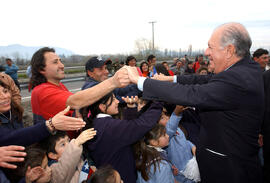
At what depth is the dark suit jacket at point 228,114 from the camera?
58.4 inches

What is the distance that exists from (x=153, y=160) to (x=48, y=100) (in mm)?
1443

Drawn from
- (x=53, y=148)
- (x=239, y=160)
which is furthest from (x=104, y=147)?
(x=239, y=160)

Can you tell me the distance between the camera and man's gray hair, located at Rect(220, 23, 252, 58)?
160 centimetres

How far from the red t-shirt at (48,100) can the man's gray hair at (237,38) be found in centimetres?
181

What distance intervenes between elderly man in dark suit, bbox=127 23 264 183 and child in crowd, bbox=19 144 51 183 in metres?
1.25

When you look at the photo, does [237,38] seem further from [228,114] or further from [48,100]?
[48,100]

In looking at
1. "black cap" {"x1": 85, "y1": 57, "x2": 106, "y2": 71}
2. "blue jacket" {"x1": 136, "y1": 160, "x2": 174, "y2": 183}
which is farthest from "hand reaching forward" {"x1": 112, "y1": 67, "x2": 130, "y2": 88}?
"black cap" {"x1": 85, "y1": 57, "x2": 106, "y2": 71}

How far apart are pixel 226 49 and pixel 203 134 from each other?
850 mm

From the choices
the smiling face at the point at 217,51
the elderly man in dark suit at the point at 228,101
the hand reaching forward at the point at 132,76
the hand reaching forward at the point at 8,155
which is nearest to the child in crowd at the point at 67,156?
the hand reaching forward at the point at 8,155

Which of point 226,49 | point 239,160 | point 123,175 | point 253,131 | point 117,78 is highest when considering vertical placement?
point 226,49

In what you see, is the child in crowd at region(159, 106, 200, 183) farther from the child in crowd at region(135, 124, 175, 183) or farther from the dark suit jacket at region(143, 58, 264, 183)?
the dark suit jacket at region(143, 58, 264, 183)

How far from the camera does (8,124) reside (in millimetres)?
2277

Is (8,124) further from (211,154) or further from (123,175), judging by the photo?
(211,154)

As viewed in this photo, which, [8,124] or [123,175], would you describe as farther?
[8,124]
